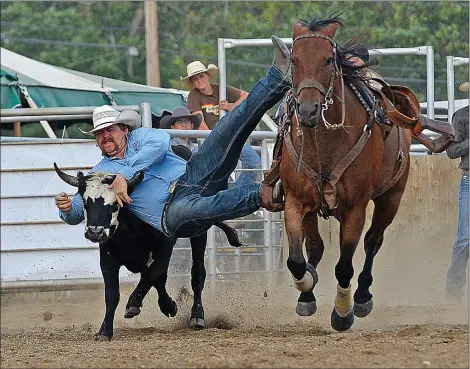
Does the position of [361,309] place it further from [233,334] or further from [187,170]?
[187,170]

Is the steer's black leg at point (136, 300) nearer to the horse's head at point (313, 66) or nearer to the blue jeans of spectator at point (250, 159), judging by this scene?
the horse's head at point (313, 66)

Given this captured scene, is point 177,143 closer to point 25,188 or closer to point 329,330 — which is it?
point 25,188

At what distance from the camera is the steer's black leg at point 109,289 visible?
6.90m

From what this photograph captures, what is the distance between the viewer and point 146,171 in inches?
274

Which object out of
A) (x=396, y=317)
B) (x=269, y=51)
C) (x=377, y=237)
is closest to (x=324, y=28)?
(x=377, y=237)

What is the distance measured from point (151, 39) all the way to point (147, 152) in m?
14.0

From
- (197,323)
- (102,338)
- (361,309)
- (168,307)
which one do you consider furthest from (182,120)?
(361,309)

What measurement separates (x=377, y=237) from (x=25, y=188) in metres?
3.78

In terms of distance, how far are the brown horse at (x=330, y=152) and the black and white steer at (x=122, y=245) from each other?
1.19 meters

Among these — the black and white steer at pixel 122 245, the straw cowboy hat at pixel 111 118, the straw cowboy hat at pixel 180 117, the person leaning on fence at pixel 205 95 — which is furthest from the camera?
the person leaning on fence at pixel 205 95

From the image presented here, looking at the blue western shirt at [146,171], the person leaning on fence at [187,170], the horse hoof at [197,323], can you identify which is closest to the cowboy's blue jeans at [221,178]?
the person leaning on fence at [187,170]

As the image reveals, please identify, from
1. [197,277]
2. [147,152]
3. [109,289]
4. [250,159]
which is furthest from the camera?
[250,159]

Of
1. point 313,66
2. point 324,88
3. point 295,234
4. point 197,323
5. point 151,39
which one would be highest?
point 151,39

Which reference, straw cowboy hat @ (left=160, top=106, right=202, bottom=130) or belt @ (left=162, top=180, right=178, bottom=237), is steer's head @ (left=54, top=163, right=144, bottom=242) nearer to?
belt @ (left=162, top=180, right=178, bottom=237)
